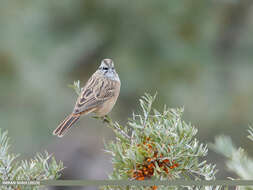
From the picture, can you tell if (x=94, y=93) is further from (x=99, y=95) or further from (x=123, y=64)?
(x=123, y=64)

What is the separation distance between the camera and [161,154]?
2.07 meters

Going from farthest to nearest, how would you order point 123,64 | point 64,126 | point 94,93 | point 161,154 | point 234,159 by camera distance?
point 123,64 → point 94,93 → point 64,126 → point 161,154 → point 234,159

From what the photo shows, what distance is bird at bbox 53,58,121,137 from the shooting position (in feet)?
13.9

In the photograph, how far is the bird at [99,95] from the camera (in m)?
4.25

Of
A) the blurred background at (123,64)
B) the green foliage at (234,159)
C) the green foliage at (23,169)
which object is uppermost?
the blurred background at (123,64)

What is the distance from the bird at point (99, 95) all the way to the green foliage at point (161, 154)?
1.90 metres

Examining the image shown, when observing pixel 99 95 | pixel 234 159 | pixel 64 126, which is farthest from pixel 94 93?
pixel 234 159

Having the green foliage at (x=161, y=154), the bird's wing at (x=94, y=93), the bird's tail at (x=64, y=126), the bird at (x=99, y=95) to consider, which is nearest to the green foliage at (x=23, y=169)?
the green foliage at (x=161, y=154)

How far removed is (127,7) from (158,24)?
2.27 feet

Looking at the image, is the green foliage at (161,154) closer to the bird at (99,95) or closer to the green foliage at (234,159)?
the green foliage at (234,159)

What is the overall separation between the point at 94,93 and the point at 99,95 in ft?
0.29

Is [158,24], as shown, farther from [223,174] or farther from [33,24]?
[223,174]

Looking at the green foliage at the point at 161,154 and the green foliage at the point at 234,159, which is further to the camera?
the green foliage at the point at 161,154

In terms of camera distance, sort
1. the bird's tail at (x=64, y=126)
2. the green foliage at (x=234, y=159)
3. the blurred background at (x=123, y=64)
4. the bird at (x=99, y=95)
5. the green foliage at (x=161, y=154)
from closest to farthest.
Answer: the green foliage at (x=234, y=159) → the green foliage at (x=161, y=154) → the bird's tail at (x=64, y=126) → the bird at (x=99, y=95) → the blurred background at (x=123, y=64)
